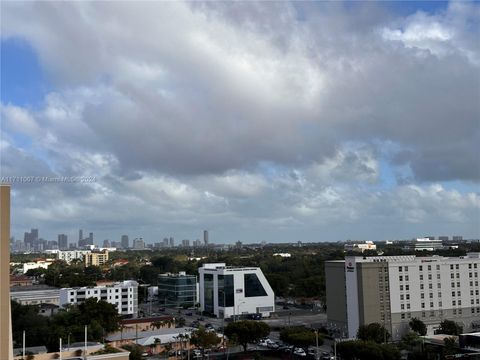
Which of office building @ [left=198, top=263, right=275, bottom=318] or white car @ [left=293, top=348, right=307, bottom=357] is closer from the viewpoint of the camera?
white car @ [left=293, top=348, right=307, bottom=357]

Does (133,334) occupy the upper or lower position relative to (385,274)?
lower

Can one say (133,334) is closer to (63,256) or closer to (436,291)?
(436,291)

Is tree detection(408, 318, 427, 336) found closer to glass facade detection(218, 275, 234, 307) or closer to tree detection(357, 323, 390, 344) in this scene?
tree detection(357, 323, 390, 344)

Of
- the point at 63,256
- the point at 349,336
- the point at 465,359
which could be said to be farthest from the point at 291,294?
the point at 63,256

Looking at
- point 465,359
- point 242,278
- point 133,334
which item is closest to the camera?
point 465,359

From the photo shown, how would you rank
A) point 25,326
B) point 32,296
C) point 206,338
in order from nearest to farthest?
point 206,338 < point 25,326 < point 32,296

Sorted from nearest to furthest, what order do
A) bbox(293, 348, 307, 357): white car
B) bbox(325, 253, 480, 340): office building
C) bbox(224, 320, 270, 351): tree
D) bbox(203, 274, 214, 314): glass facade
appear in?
bbox(293, 348, 307, 357): white car
bbox(224, 320, 270, 351): tree
bbox(325, 253, 480, 340): office building
bbox(203, 274, 214, 314): glass facade

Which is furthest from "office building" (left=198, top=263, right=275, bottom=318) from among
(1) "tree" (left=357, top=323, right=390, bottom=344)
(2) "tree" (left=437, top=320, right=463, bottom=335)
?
(2) "tree" (left=437, top=320, right=463, bottom=335)

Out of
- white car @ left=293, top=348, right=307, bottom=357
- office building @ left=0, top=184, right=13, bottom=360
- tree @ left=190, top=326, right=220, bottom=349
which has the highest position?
office building @ left=0, top=184, right=13, bottom=360
